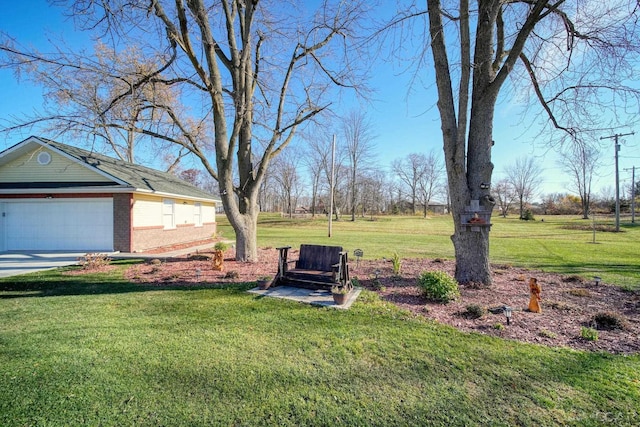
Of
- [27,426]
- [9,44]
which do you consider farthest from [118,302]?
[9,44]

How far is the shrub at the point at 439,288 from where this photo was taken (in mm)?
4770

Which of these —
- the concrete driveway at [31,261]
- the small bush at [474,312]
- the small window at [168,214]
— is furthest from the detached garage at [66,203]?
the small bush at [474,312]

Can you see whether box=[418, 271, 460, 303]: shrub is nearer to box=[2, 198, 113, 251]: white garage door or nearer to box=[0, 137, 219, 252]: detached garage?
box=[0, 137, 219, 252]: detached garage

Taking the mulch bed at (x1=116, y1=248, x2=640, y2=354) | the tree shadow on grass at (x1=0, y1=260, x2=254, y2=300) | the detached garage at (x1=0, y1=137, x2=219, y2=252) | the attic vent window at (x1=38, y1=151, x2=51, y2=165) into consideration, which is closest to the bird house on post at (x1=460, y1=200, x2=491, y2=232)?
the mulch bed at (x1=116, y1=248, x2=640, y2=354)

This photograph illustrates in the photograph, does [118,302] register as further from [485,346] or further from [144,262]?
[485,346]

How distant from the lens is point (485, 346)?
332cm

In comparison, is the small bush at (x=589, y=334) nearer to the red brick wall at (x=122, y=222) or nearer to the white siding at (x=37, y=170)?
the red brick wall at (x=122, y=222)

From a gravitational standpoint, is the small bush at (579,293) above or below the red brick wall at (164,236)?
below

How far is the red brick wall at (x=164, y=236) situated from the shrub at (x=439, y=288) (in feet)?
38.0

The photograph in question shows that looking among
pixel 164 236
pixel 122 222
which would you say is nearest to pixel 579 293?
pixel 122 222

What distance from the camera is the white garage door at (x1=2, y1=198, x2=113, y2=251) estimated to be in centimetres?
1164

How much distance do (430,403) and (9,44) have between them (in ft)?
30.7

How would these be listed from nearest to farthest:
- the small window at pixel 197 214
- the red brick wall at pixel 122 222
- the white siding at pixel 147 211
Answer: the red brick wall at pixel 122 222 < the white siding at pixel 147 211 < the small window at pixel 197 214

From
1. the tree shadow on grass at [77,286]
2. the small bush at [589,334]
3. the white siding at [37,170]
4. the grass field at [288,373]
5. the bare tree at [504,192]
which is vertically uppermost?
the bare tree at [504,192]
